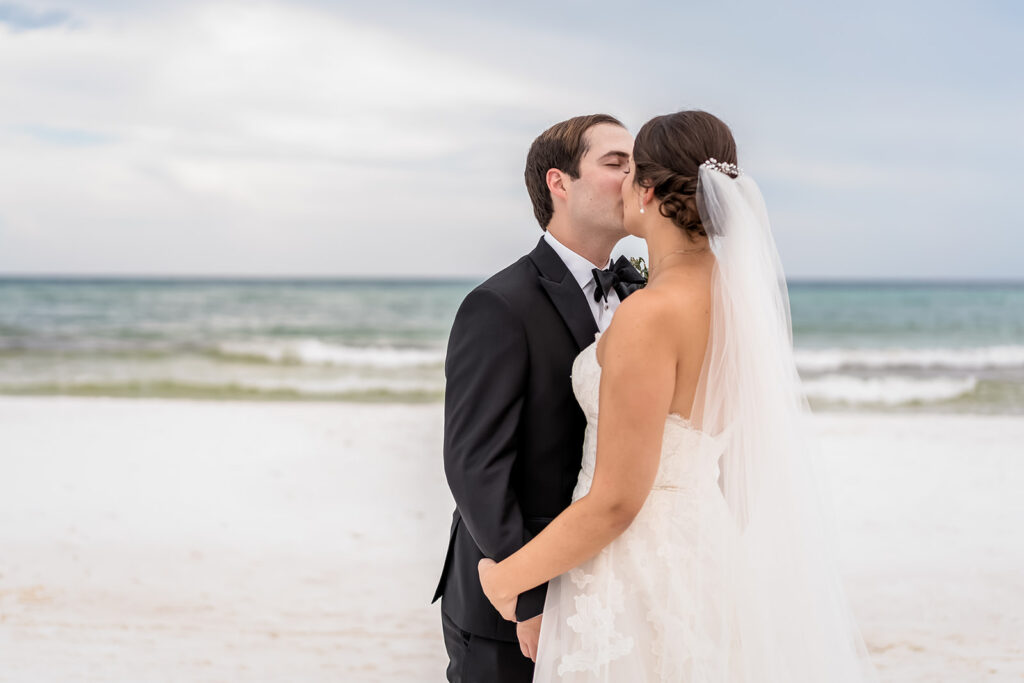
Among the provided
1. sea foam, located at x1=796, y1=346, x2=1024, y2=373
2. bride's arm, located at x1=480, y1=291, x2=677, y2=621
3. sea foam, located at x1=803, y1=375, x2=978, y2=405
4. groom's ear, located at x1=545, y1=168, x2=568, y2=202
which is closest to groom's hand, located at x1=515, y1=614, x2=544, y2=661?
bride's arm, located at x1=480, y1=291, x2=677, y2=621

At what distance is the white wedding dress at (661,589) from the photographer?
6.48 feet

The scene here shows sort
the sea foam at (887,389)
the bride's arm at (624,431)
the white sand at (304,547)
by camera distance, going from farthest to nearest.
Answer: the sea foam at (887,389) < the white sand at (304,547) < the bride's arm at (624,431)

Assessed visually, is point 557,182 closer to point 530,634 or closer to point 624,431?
point 624,431

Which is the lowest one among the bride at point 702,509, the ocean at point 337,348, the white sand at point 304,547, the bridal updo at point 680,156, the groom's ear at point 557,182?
the ocean at point 337,348

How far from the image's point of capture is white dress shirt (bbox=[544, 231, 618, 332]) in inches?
93.4

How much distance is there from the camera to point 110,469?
8922 millimetres

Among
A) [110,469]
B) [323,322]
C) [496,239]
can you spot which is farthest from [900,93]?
[496,239]

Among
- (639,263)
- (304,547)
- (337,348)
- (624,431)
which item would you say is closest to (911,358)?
(337,348)

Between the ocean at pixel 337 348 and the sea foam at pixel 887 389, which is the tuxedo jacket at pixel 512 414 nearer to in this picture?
the ocean at pixel 337 348

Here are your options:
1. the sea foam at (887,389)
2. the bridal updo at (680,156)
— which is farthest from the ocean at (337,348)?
the bridal updo at (680,156)

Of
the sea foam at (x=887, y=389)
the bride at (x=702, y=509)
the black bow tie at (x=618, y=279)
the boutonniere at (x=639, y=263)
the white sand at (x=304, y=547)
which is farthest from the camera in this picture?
the sea foam at (x=887, y=389)

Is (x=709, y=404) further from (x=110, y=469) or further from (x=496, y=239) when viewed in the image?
(x=110, y=469)

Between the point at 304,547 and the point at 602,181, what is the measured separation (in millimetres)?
5307

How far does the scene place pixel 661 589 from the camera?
2.00m
